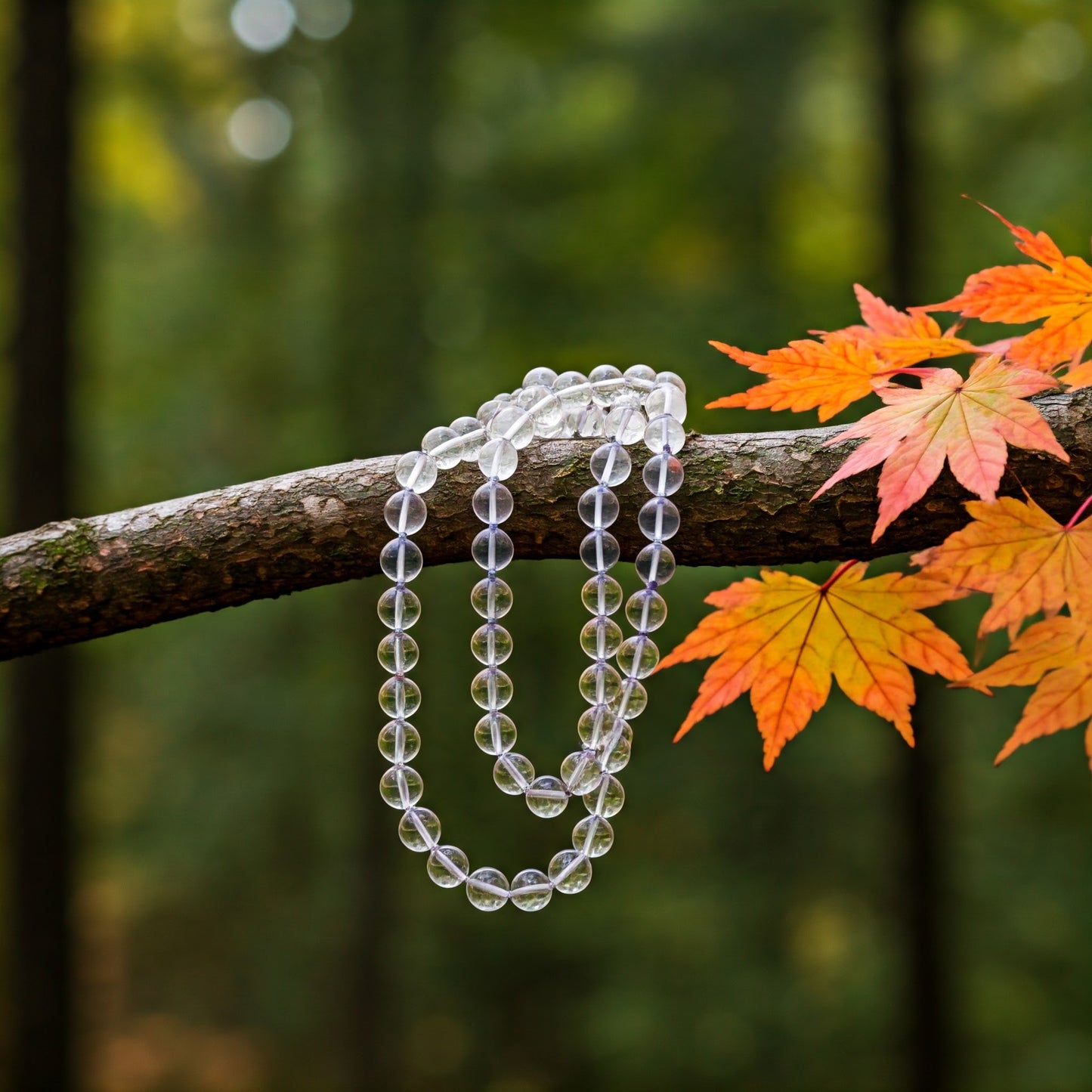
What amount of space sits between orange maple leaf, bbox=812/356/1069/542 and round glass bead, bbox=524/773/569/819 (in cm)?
38

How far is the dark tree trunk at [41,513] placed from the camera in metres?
2.92

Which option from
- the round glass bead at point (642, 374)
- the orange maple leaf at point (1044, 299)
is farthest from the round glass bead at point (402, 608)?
the orange maple leaf at point (1044, 299)

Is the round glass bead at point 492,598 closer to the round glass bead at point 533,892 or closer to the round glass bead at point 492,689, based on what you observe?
the round glass bead at point 492,689

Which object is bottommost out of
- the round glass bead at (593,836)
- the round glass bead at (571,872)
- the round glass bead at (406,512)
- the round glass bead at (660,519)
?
the round glass bead at (571,872)

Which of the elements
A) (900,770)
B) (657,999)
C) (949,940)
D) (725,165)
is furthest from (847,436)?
(657,999)

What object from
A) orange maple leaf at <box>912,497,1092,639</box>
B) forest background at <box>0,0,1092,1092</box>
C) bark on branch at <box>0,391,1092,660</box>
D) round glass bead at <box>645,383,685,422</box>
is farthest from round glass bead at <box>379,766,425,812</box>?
forest background at <box>0,0,1092,1092</box>

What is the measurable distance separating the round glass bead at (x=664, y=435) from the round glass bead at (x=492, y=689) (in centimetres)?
27

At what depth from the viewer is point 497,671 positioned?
99cm

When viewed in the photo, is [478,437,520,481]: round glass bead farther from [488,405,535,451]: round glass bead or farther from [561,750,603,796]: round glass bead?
[561,750,603,796]: round glass bead

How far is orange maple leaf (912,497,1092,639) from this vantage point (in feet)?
2.84

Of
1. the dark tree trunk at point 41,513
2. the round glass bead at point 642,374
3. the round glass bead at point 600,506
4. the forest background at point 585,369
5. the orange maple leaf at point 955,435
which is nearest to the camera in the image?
the orange maple leaf at point 955,435

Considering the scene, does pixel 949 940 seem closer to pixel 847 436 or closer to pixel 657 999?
pixel 657 999

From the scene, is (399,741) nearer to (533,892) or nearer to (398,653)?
(398,653)

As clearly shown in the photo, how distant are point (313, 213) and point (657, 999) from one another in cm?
435
